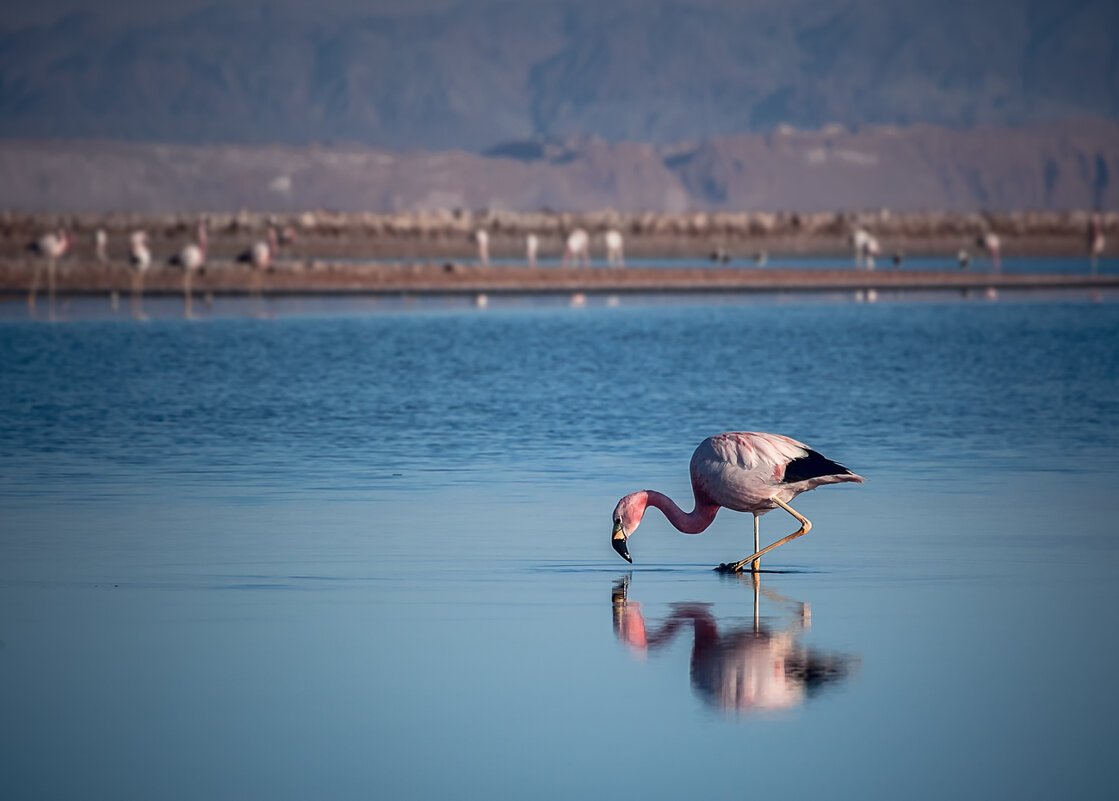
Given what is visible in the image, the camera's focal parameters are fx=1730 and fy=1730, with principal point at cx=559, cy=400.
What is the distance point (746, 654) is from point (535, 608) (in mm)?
1459

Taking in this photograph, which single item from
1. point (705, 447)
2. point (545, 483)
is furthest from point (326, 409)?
point (705, 447)

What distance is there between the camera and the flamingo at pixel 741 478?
1021 centimetres

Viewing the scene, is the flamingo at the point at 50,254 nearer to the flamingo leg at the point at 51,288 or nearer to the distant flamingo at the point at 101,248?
the flamingo leg at the point at 51,288

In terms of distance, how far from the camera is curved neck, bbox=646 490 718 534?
34.0ft

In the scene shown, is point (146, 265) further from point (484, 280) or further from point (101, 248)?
point (101, 248)

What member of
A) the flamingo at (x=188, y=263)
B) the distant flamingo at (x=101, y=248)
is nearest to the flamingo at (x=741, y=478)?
the flamingo at (x=188, y=263)

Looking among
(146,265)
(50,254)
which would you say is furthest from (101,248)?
(146,265)

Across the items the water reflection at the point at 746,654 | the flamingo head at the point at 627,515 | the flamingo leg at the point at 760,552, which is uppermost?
the flamingo head at the point at 627,515

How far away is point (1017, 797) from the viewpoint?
6398 millimetres

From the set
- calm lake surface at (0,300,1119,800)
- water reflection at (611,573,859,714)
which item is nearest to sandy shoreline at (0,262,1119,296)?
calm lake surface at (0,300,1119,800)

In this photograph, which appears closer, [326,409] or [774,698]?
[774,698]

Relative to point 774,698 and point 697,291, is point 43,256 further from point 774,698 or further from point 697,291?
point 774,698

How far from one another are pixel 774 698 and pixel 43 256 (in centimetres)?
4462

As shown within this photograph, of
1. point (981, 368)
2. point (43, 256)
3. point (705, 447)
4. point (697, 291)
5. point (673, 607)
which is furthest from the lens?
point (43, 256)
